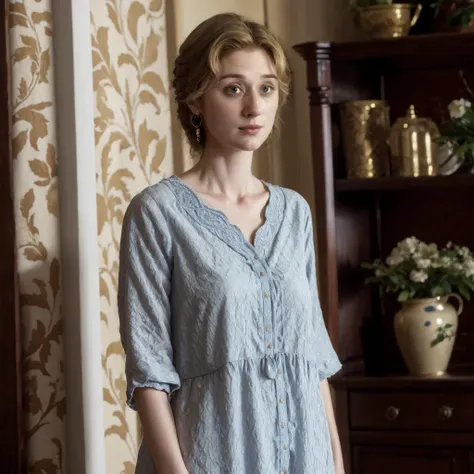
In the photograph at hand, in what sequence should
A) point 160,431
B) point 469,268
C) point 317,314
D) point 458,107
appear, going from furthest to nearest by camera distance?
point 458,107 < point 469,268 < point 317,314 < point 160,431

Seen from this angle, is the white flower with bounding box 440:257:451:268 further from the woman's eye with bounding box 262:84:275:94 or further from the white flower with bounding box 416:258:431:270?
the woman's eye with bounding box 262:84:275:94

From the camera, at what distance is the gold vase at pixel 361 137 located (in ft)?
10.3

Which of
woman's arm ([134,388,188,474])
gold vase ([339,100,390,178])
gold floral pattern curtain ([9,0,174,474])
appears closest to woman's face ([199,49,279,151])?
woman's arm ([134,388,188,474])

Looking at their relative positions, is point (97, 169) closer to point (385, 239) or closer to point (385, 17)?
point (385, 17)

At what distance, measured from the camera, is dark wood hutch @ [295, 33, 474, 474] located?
2969 mm

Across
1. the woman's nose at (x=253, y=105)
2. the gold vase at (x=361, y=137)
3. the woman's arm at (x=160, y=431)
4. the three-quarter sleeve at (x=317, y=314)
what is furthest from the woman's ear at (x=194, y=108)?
the gold vase at (x=361, y=137)

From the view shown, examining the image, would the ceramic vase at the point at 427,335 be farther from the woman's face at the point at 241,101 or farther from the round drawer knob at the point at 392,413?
the woman's face at the point at 241,101

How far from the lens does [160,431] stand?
1720 mm

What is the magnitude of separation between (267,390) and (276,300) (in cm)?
16

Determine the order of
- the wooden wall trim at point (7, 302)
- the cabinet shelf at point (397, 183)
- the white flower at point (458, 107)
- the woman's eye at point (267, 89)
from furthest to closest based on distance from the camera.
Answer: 1. the white flower at point (458, 107)
2. the cabinet shelf at point (397, 183)
3. the wooden wall trim at point (7, 302)
4. the woman's eye at point (267, 89)

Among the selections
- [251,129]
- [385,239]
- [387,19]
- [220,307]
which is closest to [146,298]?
[220,307]

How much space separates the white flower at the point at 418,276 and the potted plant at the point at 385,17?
0.72 meters

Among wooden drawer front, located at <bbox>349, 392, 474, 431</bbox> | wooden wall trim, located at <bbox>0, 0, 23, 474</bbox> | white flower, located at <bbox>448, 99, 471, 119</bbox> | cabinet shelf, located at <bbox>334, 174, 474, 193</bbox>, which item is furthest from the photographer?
white flower, located at <bbox>448, 99, 471, 119</bbox>

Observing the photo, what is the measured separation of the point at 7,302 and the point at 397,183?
4.41 ft
